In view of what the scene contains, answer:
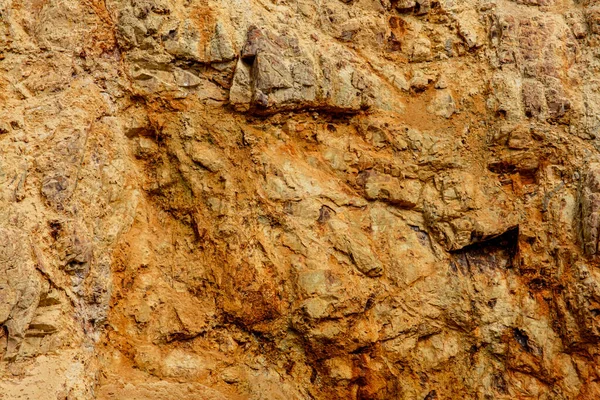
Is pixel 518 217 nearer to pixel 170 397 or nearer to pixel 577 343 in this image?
pixel 577 343

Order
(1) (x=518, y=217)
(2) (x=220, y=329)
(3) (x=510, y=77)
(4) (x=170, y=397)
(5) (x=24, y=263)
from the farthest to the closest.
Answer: (3) (x=510, y=77) → (1) (x=518, y=217) → (2) (x=220, y=329) → (4) (x=170, y=397) → (5) (x=24, y=263)

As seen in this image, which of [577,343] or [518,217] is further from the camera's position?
[518,217]

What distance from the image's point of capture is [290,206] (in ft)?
28.3

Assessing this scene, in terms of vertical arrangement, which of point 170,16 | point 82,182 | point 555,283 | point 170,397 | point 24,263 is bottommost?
point 170,397

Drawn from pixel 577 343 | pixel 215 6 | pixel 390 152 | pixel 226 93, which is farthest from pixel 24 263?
pixel 577 343

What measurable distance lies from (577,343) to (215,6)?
24.9 ft

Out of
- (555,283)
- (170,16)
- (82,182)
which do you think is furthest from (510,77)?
(82,182)

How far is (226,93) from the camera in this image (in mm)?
9016

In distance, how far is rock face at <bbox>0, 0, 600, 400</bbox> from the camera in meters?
7.93

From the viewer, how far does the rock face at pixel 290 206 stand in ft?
26.0

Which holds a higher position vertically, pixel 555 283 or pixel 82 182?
pixel 555 283

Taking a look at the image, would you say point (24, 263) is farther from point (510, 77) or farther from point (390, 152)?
point (510, 77)

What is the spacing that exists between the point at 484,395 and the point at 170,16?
7.50 metres

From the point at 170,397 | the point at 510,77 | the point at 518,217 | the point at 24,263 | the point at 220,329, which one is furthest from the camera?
the point at 510,77
